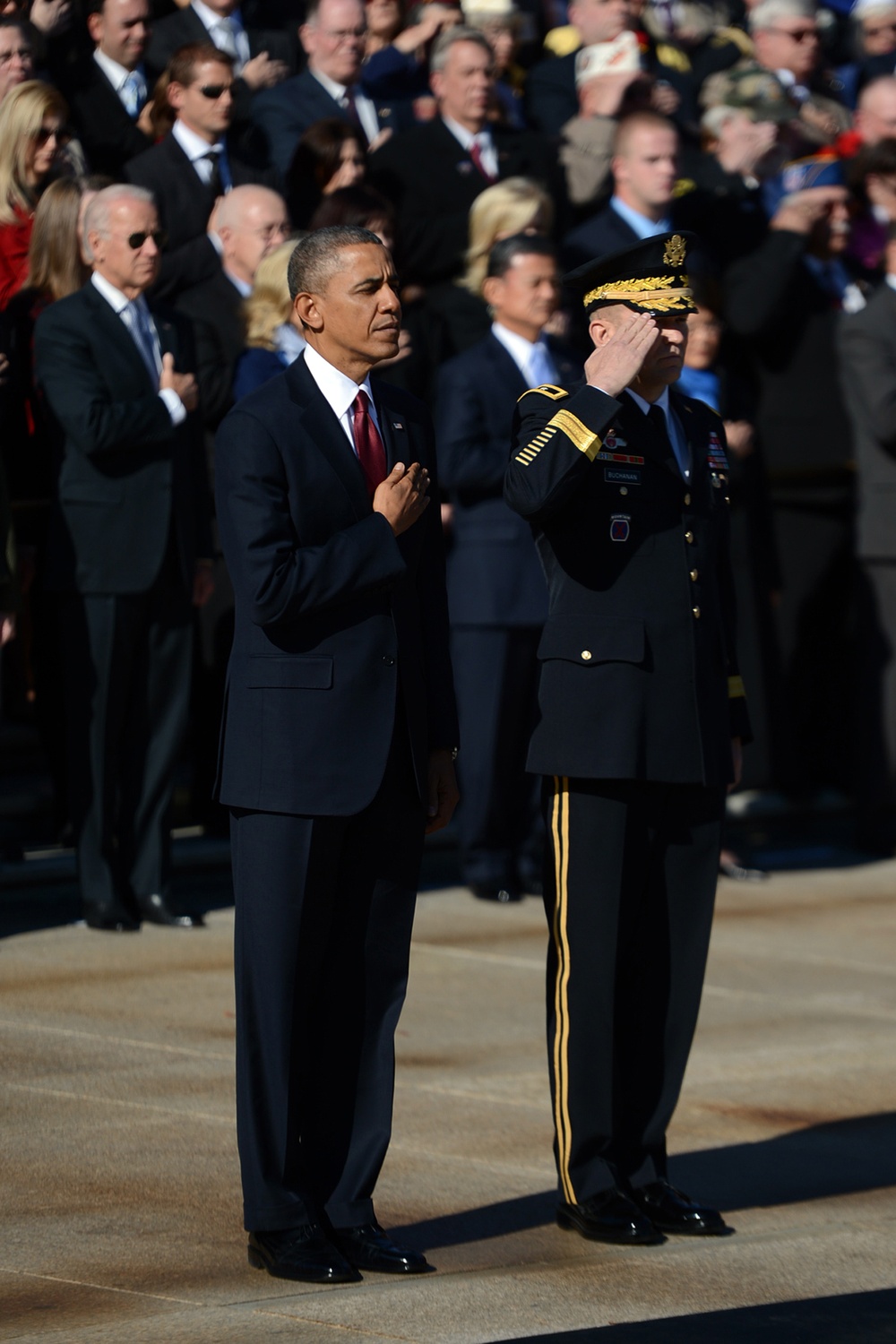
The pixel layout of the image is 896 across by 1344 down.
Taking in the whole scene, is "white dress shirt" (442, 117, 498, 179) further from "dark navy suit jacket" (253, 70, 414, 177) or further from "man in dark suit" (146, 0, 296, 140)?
"man in dark suit" (146, 0, 296, 140)

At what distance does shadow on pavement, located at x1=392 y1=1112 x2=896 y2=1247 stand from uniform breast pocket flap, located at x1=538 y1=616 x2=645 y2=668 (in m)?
1.17

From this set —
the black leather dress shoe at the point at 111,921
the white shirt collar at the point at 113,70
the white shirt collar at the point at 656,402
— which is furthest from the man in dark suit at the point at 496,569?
the white shirt collar at the point at 656,402

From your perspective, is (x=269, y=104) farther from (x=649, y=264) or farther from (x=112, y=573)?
(x=649, y=264)

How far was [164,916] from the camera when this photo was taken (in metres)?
7.46

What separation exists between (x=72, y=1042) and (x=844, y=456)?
199 inches

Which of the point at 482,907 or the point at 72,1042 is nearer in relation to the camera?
the point at 72,1042

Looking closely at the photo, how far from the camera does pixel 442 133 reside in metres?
9.24

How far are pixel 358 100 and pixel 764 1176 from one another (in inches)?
222

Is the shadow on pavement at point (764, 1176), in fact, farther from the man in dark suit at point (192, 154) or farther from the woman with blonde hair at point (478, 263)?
the man in dark suit at point (192, 154)

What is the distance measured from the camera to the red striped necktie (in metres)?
4.41

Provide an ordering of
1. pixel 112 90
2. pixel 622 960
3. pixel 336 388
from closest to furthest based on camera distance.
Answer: pixel 336 388, pixel 622 960, pixel 112 90

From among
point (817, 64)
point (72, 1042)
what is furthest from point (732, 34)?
point (72, 1042)

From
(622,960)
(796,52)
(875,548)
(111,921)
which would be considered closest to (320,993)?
(622,960)

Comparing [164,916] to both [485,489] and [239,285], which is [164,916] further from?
[239,285]
